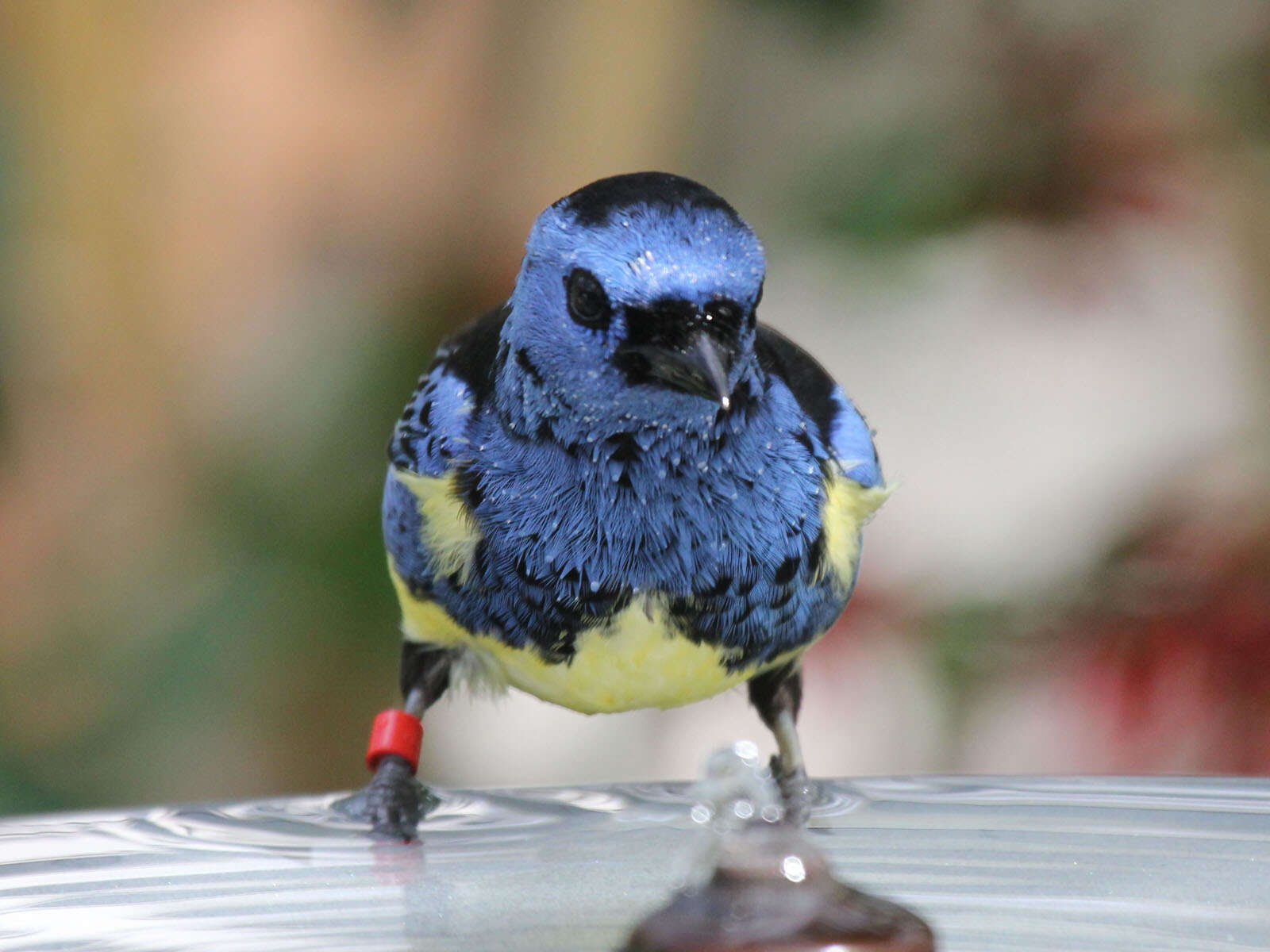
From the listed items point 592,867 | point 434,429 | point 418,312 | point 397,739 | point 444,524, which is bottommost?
point 592,867

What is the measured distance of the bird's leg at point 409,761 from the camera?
1.81 meters

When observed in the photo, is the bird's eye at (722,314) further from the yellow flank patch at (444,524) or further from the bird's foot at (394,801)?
the bird's foot at (394,801)

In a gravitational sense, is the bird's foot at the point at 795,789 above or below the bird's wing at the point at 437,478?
below

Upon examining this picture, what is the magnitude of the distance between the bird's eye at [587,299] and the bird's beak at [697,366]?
0.06m

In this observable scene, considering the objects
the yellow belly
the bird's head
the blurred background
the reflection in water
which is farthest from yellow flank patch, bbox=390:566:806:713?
the blurred background

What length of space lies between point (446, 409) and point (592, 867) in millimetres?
566

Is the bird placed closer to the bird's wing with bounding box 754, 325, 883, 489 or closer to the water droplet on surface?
the bird's wing with bounding box 754, 325, 883, 489

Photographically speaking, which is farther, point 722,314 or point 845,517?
point 845,517

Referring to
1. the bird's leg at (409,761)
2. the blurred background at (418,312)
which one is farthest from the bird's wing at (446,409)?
the blurred background at (418,312)

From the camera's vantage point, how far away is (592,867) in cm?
148

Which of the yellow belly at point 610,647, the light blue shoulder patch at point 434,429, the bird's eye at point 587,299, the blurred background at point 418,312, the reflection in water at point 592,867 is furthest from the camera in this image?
the blurred background at point 418,312

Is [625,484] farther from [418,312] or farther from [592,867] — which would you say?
[418,312]

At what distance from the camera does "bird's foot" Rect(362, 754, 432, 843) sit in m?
1.70

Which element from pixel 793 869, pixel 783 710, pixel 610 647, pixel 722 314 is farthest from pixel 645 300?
pixel 783 710
